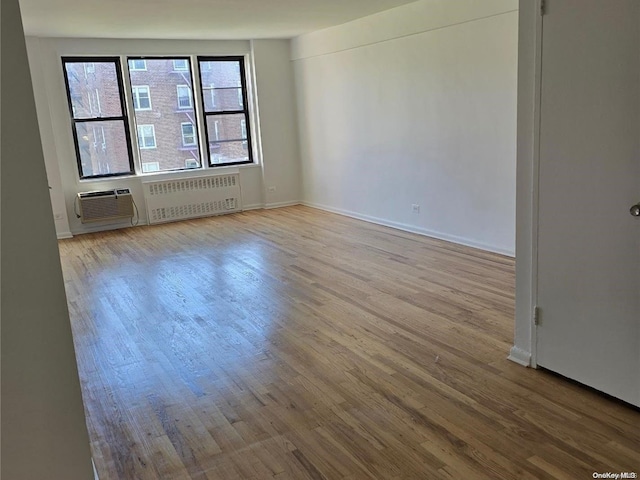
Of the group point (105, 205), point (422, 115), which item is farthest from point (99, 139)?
point (422, 115)

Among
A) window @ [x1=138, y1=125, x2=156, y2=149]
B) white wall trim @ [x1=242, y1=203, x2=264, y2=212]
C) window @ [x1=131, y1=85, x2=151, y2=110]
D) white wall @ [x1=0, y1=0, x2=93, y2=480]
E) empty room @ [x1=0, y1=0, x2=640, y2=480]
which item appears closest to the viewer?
white wall @ [x1=0, y1=0, x2=93, y2=480]

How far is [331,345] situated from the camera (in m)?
3.42

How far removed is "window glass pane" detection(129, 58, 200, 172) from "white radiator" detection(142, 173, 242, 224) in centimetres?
35

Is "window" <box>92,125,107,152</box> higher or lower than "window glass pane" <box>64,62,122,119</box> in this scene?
lower

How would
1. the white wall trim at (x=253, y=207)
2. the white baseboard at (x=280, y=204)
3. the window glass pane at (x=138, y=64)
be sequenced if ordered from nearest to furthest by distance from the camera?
the window glass pane at (x=138, y=64), the white wall trim at (x=253, y=207), the white baseboard at (x=280, y=204)

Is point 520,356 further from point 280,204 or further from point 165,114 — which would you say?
point 165,114

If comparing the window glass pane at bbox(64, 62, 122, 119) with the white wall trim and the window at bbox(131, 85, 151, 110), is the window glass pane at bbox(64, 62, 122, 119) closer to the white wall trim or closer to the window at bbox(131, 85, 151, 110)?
the window at bbox(131, 85, 151, 110)

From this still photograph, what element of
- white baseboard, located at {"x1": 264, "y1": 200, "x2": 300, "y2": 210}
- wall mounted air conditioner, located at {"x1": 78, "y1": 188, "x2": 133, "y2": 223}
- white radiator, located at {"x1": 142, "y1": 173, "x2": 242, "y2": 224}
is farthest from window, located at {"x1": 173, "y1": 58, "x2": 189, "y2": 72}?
white baseboard, located at {"x1": 264, "y1": 200, "x2": 300, "y2": 210}

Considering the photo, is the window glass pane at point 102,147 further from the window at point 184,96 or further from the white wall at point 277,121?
the white wall at point 277,121

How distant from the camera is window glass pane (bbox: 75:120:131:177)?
24.3ft

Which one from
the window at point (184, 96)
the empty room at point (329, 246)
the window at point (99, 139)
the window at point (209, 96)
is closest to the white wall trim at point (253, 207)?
the empty room at point (329, 246)

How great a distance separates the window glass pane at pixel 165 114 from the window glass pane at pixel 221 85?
251 millimetres

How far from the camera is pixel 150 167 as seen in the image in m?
7.95

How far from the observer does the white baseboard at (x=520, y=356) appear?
297 cm
